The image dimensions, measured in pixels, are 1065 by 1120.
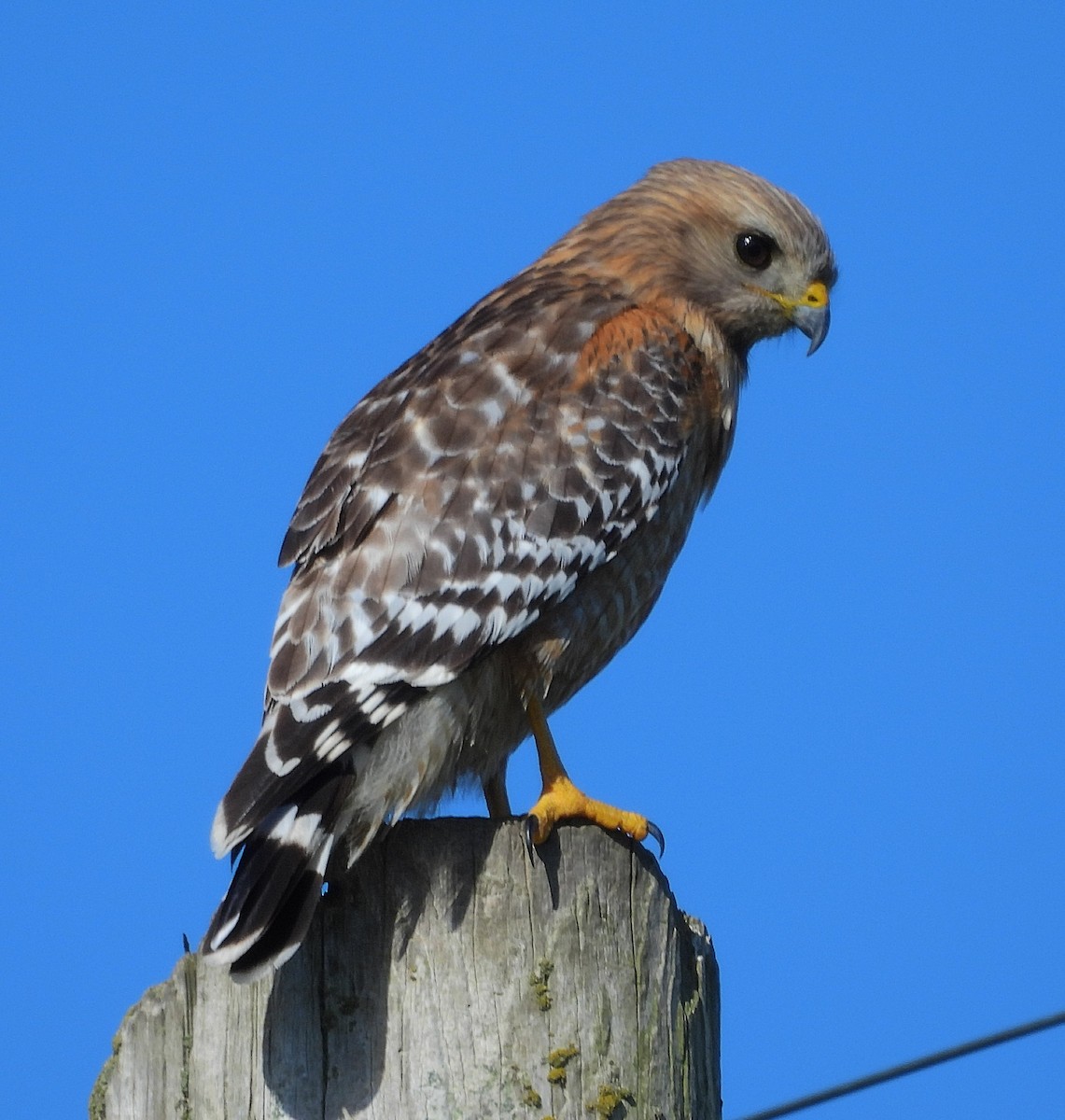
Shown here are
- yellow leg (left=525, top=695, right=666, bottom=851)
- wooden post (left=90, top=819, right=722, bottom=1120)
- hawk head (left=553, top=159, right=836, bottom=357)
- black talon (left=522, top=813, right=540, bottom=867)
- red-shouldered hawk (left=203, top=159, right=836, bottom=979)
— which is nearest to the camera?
wooden post (left=90, top=819, right=722, bottom=1120)

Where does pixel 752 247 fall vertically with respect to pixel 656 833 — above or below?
above

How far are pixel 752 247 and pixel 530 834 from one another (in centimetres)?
251

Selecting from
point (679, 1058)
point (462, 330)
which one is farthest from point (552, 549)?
point (679, 1058)

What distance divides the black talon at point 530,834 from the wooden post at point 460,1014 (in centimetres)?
1

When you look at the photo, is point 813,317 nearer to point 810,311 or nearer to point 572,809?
point 810,311

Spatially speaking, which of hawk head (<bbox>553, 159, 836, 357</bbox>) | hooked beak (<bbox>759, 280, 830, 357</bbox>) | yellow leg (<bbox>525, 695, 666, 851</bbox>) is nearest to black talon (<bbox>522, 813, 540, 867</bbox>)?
yellow leg (<bbox>525, 695, 666, 851</bbox>)

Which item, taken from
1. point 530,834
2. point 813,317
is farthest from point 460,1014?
point 813,317

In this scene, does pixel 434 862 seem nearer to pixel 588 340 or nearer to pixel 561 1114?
pixel 561 1114

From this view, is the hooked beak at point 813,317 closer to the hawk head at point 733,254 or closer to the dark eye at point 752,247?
the hawk head at point 733,254

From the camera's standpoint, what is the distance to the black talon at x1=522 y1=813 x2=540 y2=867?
3.07 meters

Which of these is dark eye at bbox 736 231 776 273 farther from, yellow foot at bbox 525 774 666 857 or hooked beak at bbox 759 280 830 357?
yellow foot at bbox 525 774 666 857

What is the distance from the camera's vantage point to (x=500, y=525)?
13.4 ft

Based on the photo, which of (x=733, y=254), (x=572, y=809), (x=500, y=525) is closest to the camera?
(x=572, y=809)

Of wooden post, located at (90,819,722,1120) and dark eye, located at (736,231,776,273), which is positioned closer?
wooden post, located at (90,819,722,1120)
